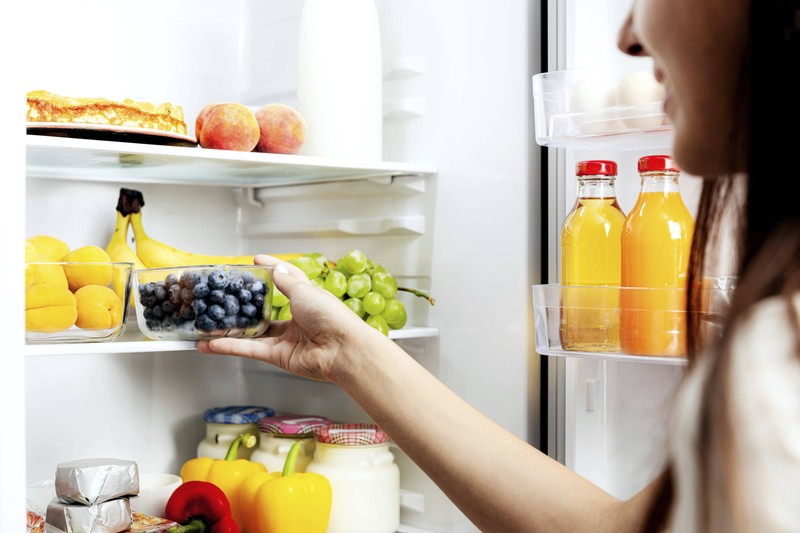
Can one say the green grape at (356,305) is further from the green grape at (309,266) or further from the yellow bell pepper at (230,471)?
the yellow bell pepper at (230,471)

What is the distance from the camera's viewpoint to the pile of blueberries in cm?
122

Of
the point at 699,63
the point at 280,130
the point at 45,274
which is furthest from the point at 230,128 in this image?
the point at 699,63

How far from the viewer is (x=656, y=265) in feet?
3.52

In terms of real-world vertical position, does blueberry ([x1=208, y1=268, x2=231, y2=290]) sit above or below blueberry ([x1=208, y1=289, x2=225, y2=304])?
above

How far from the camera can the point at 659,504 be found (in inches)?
15.7

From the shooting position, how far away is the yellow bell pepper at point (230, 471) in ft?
4.79

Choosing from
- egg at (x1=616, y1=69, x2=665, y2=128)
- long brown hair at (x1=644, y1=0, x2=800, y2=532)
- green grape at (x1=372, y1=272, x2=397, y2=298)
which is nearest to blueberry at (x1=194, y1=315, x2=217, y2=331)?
green grape at (x1=372, y1=272, x2=397, y2=298)

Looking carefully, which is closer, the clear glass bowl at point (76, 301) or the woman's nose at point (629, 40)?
the woman's nose at point (629, 40)

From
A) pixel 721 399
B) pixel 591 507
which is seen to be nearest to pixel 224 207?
pixel 591 507

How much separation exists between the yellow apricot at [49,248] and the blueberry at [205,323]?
0.80 feet

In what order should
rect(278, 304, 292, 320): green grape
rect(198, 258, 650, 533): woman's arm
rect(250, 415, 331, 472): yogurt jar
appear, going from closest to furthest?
rect(198, 258, 650, 533): woman's arm < rect(278, 304, 292, 320): green grape < rect(250, 415, 331, 472): yogurt jar

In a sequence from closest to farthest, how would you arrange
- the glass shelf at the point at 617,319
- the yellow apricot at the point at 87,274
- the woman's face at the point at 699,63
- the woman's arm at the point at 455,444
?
the woman's face at the point at 699,63 < the woman's arm at the point at 455,444 < the glass shelf at the point at 617,319 < the yellow apricot at the point at 87,274

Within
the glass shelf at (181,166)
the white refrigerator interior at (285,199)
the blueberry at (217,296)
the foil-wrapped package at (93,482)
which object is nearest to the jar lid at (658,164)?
the white refrigerator interior at (285,199)

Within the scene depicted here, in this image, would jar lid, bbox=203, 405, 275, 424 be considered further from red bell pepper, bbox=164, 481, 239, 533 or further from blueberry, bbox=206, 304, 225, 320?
blueberry, bbox=206, 304, 225, 320
